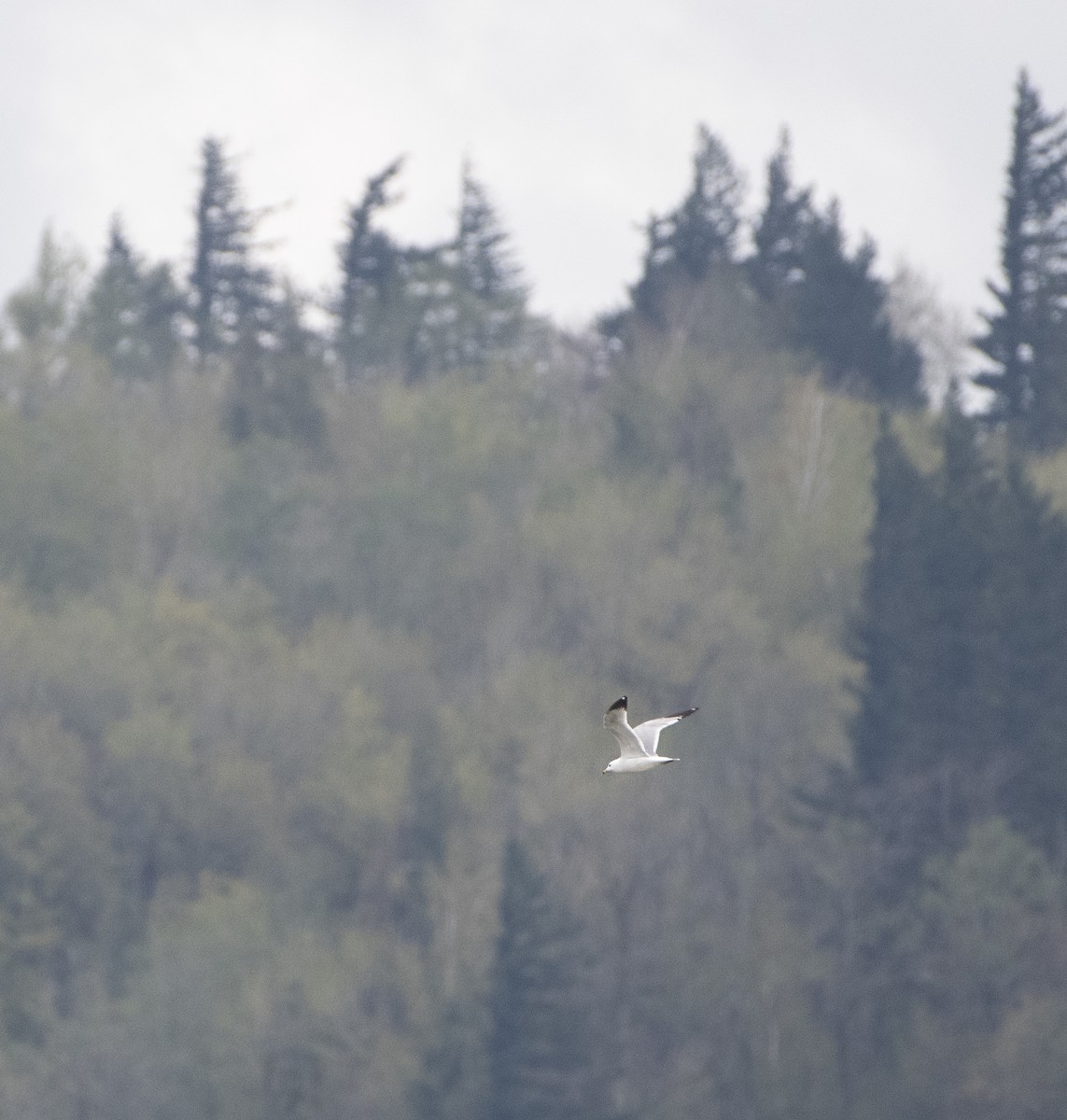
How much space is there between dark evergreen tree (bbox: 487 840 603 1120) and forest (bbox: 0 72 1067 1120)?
0.08 metres

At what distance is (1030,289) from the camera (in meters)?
65.4

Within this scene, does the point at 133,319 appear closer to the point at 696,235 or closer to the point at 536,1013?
the point at 696,235

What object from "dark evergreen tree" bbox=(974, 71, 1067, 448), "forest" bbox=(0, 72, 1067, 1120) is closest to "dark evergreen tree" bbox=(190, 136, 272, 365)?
"forest" bbox=(0, 72, 1067, 1120)

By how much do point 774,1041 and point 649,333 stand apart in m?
28.1

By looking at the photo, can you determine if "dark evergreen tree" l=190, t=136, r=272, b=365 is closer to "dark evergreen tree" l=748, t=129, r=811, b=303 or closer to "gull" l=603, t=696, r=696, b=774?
"dark evergreen tree" l=748, t=129, r=811, b=303

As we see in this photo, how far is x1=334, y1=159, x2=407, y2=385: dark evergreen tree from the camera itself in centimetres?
7388

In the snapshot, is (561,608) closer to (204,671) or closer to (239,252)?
(204,671)

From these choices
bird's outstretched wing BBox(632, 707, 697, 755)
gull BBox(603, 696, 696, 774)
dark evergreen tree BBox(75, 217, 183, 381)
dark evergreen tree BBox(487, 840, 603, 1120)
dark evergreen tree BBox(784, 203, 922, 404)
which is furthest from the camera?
dark evergreen tree BBox(75, 217, 183, 381)

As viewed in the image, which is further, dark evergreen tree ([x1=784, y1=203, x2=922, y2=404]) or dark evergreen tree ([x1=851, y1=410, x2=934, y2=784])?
dark evergreen tree ([x1=784, y1=203, x2=922, y2=404])

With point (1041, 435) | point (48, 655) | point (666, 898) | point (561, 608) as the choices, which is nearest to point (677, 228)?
point (1041, 435)

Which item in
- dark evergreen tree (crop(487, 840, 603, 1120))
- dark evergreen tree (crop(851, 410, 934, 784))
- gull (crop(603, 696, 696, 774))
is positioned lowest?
dark evergreen tree (crop(487, 840, 603, 1120))

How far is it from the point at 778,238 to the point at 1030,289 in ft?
26.8

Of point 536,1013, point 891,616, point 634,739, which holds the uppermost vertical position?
point 891,616

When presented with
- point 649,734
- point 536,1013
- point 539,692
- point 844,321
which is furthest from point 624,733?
point 844,321
